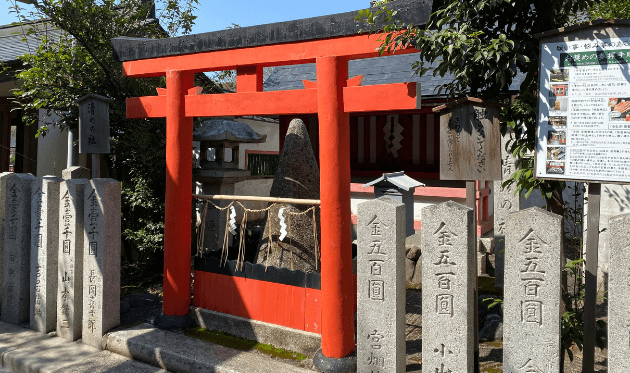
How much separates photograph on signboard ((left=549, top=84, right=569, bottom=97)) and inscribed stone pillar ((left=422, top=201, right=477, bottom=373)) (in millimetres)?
1111

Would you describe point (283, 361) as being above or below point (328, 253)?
below

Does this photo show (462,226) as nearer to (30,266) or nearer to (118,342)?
(118,342)

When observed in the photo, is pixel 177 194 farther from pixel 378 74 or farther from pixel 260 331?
pixel 378 74

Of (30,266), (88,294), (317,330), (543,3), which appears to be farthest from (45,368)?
(543,3)

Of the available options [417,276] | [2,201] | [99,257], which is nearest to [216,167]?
[99,257]

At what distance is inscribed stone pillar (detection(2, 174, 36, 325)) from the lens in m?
6.20

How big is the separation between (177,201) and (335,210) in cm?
214

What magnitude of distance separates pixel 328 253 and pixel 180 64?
2.96 m

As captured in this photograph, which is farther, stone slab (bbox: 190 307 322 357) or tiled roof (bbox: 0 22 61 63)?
tiled roof (bbox: 0 22 61 63)

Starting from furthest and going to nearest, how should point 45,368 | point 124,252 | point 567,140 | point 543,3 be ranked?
point 124,252
point 45,368
point 543,3
point 567,140

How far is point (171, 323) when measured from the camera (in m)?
5.69

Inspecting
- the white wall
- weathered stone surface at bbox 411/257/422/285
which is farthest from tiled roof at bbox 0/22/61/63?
weathered stone surface at bbox 411/257/422/285

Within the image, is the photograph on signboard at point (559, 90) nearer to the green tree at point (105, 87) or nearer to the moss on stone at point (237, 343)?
the moss on stone at point (237, 343)

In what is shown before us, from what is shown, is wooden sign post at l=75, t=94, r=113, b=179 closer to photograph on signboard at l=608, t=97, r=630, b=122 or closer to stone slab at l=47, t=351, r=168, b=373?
stone slab at l=47, t=351, r=168, b=373
